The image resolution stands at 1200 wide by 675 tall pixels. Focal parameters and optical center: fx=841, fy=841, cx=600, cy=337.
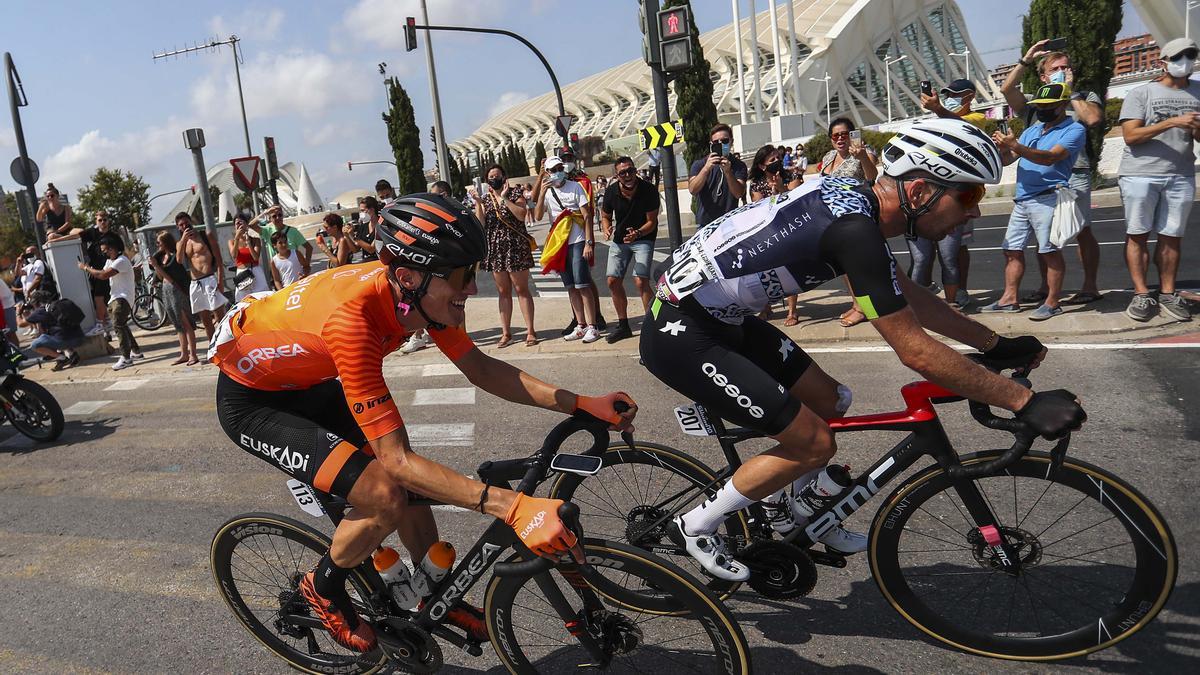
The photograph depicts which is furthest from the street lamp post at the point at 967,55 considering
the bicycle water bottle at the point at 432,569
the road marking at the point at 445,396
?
the bicycle water bottle at the point at 432,569

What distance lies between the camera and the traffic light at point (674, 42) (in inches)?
373

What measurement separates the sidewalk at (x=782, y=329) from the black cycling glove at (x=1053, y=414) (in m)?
4.98

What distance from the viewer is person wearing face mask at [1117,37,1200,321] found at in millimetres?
6828

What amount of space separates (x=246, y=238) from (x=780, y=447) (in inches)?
396

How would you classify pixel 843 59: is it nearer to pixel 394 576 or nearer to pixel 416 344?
pixel 416 344

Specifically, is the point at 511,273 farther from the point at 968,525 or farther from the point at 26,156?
the point at 26,156

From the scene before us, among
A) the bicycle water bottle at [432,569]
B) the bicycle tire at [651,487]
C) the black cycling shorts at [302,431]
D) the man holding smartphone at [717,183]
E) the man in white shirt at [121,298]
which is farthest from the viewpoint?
the man in white shirt at [121,298]

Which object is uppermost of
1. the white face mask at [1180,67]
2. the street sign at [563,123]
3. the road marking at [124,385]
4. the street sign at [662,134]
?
the street sign at [563,123]

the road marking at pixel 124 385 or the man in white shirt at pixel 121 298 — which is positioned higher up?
the man in white shirt at pixel 121 298

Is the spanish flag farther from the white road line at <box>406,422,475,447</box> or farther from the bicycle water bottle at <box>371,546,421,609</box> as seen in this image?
the bicycle water bottle at <box>371,546,421,609</box>

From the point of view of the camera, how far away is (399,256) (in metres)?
2.71

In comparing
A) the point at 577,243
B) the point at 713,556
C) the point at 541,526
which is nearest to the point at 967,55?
the point at 577,243

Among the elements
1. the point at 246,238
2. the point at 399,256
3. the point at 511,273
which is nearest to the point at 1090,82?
the point at 511,273

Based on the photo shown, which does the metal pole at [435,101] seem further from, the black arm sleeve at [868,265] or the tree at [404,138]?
the black arm sleeve at [868,265]
